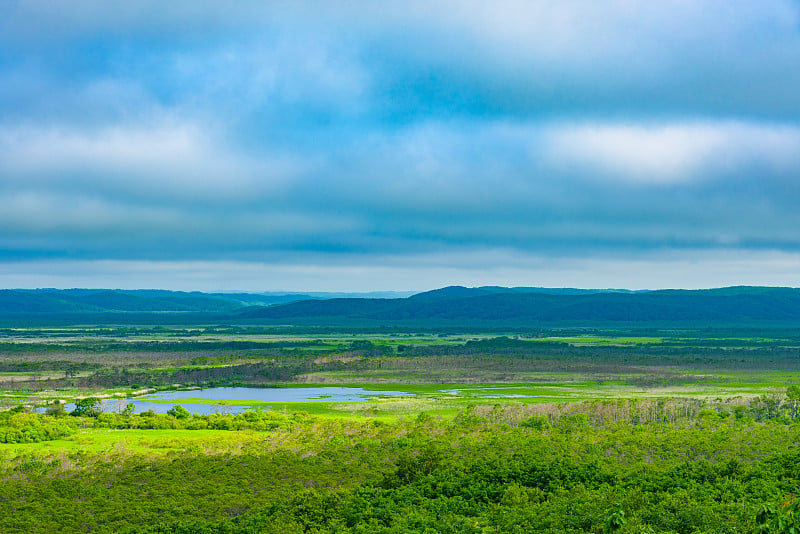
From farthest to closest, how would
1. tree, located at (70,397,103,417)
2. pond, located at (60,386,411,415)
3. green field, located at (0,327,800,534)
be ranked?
pond, located at (60,386,411,415), tree, located at (70,397,103,417), green field, located at (0,327,800,534)

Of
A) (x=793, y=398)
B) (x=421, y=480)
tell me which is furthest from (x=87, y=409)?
(x=793, y=398)

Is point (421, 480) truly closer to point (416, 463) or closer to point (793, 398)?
point (416, 463)

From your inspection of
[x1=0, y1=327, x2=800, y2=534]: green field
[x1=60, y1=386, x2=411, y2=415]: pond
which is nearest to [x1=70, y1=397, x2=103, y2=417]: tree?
[x1=0, y1=327, x2=800, y2=534]: green field

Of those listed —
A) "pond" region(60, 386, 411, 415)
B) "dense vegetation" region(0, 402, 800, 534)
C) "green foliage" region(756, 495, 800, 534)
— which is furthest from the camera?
"pond" region(60, 386, 411, 415)

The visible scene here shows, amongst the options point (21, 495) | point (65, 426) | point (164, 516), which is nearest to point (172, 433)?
point (65, 426)

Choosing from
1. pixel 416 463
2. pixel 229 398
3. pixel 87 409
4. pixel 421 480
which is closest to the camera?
pixel 421 480

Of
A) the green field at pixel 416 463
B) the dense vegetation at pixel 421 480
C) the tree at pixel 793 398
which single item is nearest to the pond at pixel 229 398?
the green field at pixel 416 463

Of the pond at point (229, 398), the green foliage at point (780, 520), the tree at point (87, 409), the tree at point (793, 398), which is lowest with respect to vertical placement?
the pond at point (229, 398)

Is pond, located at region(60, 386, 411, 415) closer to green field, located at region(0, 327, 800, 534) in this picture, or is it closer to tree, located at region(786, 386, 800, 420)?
green field, located at region(0, 327, 800, 534)

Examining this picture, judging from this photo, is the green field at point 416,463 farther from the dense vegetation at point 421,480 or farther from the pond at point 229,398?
the pond at point 229,398
